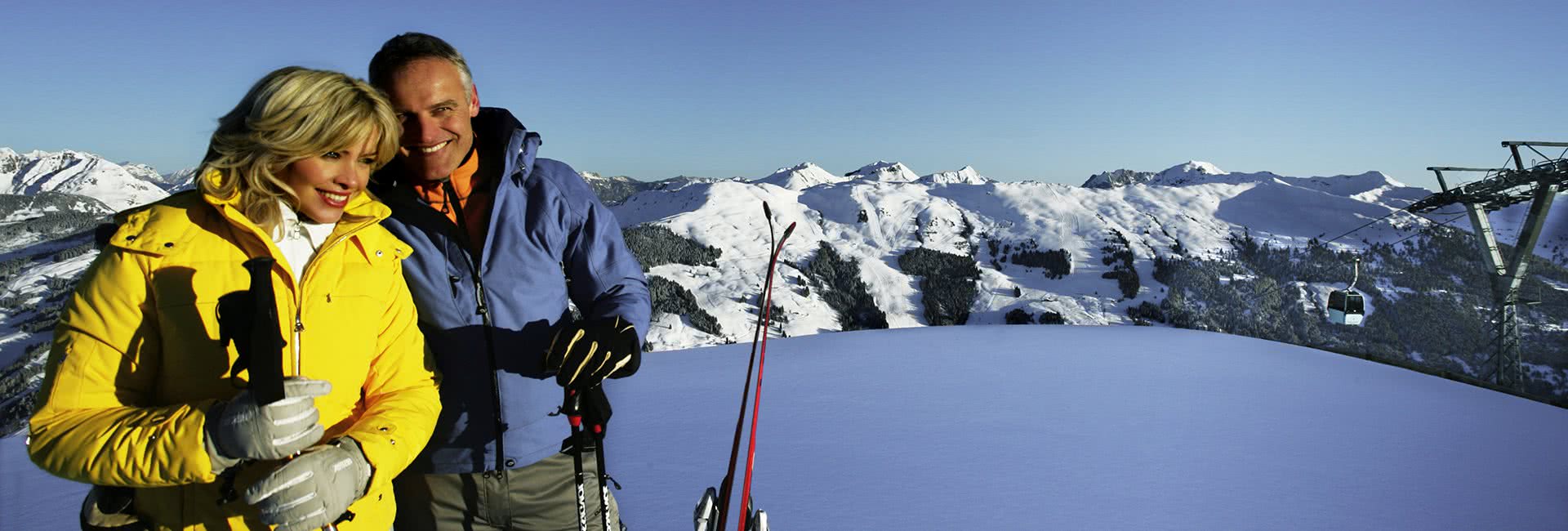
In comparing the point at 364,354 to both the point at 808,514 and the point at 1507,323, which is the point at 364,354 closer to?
the point at 808,514

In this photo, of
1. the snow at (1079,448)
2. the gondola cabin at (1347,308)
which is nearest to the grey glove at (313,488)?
the snow at (1079,448)

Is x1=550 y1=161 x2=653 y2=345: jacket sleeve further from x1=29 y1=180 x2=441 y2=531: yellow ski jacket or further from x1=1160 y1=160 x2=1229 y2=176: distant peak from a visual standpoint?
x1=1160 y1=160 x2=1229 y2=176: distant peak

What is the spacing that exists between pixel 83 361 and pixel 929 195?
85599 mm

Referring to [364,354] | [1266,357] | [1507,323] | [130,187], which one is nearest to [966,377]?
[1266,357]

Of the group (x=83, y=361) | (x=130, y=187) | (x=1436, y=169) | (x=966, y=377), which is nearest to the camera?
(x=83, y=361)

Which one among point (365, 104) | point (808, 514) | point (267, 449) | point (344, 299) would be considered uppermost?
point (365, 104)

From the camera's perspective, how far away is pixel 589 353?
1.89m

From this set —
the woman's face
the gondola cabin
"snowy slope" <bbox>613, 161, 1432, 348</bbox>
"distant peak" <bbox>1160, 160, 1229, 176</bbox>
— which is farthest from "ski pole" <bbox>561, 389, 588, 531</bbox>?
"distant peak" <bbox>1160, 160, 1229, 176</bbox>

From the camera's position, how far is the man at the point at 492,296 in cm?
187

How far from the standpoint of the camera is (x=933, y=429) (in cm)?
652

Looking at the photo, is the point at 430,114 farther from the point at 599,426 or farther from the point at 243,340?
the point at 599,426

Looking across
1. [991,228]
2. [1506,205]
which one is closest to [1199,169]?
[991,228]

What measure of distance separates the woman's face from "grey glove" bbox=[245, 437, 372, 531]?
497 mm

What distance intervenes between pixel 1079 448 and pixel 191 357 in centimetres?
615
